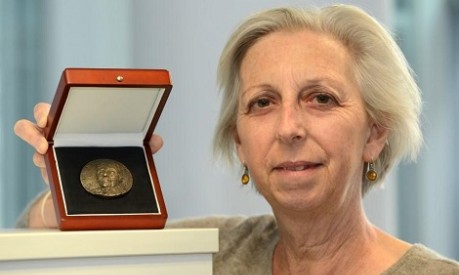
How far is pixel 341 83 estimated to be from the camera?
1.45m

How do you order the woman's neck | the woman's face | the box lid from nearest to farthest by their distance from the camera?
the box lid
the woman's face
the woman's neck

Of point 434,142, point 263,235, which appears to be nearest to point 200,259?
point 263,235

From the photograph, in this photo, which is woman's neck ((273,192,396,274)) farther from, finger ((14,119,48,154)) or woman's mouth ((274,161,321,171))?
finger ((14,119,48,154))

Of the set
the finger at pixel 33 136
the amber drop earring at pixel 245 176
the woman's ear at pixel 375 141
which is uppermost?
the finger at pixel 33 136

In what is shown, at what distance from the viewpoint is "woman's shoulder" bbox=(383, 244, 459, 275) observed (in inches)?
57.2

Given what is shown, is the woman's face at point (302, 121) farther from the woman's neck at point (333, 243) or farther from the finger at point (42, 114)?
the finger at point (42, 114)

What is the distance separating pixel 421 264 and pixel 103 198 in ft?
1.90

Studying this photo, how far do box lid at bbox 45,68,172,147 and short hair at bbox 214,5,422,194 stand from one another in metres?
0.34

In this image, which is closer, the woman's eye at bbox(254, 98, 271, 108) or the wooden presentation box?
the wooden presentation box

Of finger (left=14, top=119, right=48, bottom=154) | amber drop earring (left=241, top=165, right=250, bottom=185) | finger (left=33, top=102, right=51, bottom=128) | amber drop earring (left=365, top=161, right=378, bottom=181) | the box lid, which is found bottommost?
amber drop earring (left=241, top=165, right=250, bottom=185)

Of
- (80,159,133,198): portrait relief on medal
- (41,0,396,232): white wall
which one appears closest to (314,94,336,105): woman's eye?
(80,159,133,198): portrait relief on medal

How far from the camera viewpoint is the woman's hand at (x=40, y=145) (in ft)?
4.13

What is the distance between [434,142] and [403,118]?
5.09ft

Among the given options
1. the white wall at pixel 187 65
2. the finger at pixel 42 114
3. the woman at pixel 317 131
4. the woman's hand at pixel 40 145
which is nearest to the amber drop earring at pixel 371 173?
the woman at pixel 317 131
